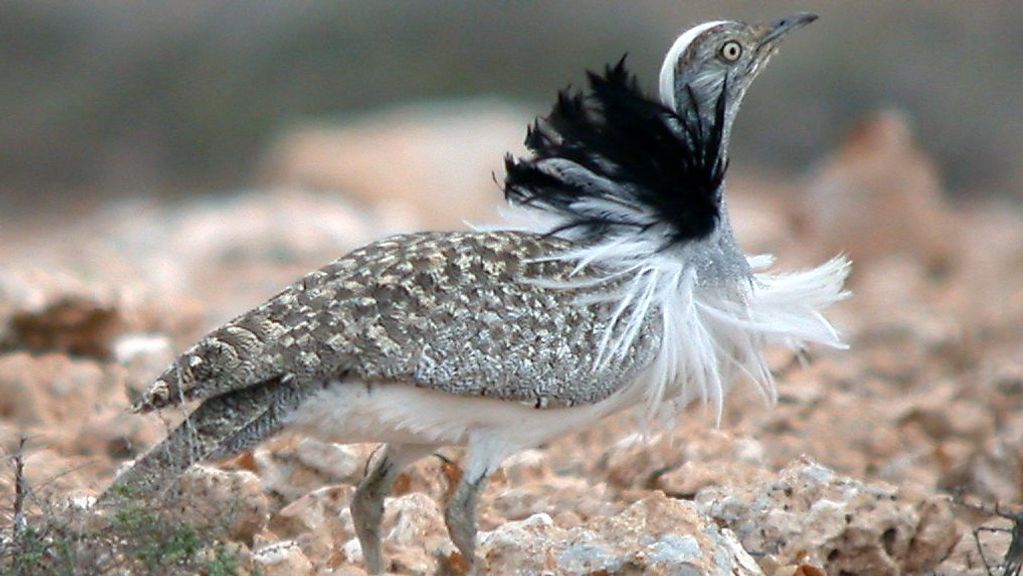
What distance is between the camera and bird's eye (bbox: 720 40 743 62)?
775 cm

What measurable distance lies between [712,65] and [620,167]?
1.96 ft

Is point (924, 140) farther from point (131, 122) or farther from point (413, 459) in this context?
point (413, 459)

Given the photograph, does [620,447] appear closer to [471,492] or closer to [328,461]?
[328,461]

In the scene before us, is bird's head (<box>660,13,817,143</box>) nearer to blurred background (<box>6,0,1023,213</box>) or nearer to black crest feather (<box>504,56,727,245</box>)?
black crest feather (<box>504,56,727,245</box>)

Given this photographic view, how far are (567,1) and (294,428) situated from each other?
84.7 ft

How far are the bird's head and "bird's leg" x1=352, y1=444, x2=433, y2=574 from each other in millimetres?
1479

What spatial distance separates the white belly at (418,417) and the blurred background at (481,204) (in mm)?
429

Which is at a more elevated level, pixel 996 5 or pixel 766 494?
pixel 996 5

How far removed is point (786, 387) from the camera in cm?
1008

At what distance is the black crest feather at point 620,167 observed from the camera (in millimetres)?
7387

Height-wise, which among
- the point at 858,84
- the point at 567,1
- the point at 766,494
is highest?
the point at 567,1

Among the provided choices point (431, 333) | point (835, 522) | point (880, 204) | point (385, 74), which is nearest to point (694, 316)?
point (835, 522)

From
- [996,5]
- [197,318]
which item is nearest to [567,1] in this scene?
[996,5]

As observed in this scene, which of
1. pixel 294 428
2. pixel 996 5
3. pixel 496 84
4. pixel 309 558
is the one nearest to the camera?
pixel 294 428
